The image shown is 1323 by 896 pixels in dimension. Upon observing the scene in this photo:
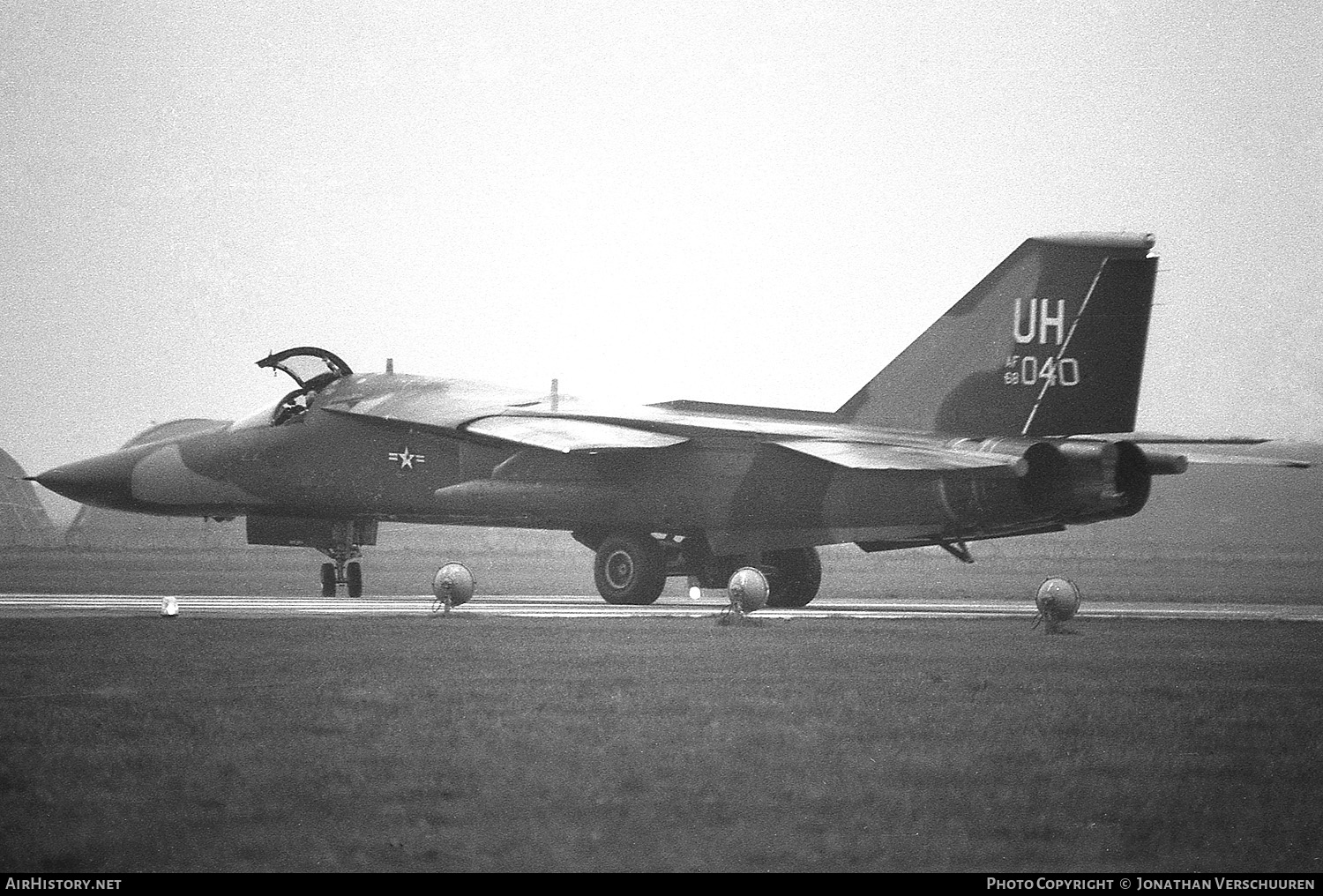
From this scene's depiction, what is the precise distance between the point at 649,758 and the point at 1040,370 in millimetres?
12164

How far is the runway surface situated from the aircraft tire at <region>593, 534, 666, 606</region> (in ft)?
0.73

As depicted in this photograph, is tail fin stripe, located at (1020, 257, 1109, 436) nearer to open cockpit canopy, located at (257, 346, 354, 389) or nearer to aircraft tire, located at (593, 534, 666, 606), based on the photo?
aircraft tire, located at (593, 534, 666, 606)

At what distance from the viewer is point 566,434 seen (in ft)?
67.1

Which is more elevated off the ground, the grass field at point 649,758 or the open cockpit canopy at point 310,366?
the open cockpit canopy at point 310,366

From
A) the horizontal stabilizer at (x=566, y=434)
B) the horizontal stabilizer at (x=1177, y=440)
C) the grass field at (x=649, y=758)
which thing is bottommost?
the grass field at (x=649, y=758)

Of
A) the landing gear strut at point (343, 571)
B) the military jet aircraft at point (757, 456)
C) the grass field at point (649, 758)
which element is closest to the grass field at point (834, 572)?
the landing gear strut at point (343, 571)

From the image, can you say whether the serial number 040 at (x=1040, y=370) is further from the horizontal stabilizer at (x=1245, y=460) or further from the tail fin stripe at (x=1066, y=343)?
the horizontal stabilizer at (x=1245, y=460)

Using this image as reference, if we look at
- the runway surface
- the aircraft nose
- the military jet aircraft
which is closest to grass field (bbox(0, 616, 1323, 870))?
the military jet aircraft

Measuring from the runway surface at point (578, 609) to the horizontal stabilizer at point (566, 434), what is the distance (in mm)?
2211

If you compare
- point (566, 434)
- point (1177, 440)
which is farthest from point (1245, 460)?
point (566, 434)

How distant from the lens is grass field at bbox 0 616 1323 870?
6645 millimetres

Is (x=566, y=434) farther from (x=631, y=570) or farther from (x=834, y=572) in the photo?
(x=834, y=572)

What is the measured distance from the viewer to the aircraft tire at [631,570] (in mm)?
21469
